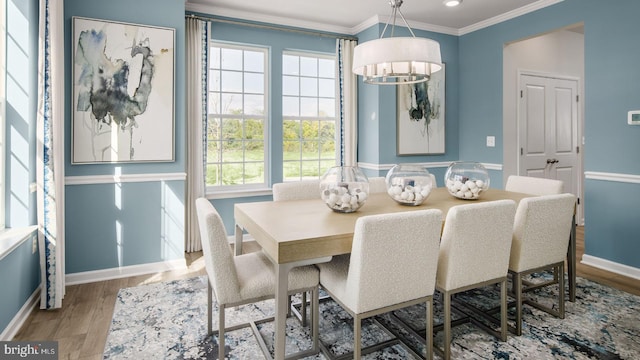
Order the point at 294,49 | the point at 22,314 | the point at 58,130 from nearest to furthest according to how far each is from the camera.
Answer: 1. the point at 22,314
2. the point at 58,130
3. the point at 294,49

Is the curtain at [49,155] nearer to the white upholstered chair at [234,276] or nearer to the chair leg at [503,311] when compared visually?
the white upholstered chair at [234,276]

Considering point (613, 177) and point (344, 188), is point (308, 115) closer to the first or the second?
point (344, 188)

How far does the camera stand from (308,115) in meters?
4.76

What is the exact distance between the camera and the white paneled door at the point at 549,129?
481cm

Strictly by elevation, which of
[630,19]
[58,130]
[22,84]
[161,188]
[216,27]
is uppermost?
[216,27]

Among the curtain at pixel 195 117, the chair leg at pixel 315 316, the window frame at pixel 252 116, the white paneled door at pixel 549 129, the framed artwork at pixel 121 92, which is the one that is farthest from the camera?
the white paneled door at pixel 549 129

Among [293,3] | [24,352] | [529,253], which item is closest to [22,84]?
[24,352]

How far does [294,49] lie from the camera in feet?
14.9

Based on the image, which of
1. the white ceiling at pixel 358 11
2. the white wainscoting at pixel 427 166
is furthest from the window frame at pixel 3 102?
the white wainscoting at pixel 427 166

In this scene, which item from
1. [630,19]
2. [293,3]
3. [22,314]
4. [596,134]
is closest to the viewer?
[22,314]

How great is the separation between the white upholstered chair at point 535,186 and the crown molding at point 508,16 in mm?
1975

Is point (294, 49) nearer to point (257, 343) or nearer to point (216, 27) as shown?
point (216, 27)

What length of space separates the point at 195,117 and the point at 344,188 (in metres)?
2.38

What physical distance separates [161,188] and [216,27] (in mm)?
1898
